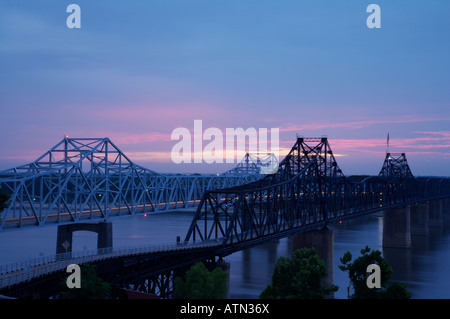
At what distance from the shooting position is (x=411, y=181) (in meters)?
194

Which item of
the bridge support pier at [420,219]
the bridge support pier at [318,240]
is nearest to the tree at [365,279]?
the bridge support pier at [318,240]

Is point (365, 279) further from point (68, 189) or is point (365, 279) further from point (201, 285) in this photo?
A: point (68, 189)

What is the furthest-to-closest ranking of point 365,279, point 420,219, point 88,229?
point 420,219 < point 88,229 < point 365,279

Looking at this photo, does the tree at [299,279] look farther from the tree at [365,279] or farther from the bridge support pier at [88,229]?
the bridge support pier at [88,229]

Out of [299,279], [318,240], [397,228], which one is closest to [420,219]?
[397,228]

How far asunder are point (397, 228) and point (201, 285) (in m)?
104

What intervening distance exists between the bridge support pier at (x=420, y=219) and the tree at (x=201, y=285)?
12630cm

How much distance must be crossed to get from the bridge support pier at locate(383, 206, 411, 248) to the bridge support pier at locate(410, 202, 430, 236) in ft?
53.9

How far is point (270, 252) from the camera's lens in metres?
118

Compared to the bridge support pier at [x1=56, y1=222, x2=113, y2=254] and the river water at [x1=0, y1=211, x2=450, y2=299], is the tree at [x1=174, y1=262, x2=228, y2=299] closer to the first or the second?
the river water at [x1=0, y1=211, x2=450, y2=299]

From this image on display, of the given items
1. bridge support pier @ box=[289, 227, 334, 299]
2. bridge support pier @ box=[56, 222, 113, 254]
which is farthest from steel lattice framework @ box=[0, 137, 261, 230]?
bridge support pier @ box=[289, 227, 334, 299]

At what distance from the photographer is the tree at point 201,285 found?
159 feet
